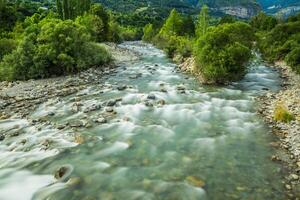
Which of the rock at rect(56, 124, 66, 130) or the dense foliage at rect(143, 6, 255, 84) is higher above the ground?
the dense foliage at rect(143, 6, 255, 84)

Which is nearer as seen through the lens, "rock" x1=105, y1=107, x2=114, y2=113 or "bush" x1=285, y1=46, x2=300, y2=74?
"rock" x1=105, y1=107, x2=114, y2=113

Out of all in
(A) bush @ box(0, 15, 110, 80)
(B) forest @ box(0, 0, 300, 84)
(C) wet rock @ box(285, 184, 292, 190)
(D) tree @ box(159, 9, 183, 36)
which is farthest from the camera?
→ (D) tree @ box(159, 9, 183, 36)

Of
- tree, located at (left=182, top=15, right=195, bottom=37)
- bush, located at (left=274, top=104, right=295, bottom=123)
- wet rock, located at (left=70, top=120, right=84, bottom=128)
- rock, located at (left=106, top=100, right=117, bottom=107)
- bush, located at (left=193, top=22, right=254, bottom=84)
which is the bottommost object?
tree, located at (left=182, top=15, right=195, bottom=37)

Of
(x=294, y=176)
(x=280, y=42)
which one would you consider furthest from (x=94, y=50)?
(x=294, y=176)

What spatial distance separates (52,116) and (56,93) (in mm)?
7245

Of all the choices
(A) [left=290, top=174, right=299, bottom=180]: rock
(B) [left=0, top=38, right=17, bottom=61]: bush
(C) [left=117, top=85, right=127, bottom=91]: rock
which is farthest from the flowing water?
(B) [left=0, top=38, right=17, bottom=61]: bush

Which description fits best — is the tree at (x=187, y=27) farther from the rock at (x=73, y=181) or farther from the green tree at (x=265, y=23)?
the rock at (x=73, y=181)

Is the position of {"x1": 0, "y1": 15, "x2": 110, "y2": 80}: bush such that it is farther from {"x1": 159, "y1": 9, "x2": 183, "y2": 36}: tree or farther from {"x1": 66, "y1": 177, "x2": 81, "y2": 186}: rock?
{"x1": 159, "y1": 9, "x2": 183, "y2": 36}: tree

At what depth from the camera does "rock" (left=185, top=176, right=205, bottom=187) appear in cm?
1502

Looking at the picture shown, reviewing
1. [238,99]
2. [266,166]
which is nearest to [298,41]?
[238,99]

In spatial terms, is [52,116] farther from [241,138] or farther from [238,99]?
[238,99]

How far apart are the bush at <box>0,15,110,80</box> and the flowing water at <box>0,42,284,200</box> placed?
11.5m

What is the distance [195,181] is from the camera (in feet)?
50.1

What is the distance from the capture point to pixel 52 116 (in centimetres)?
2470
